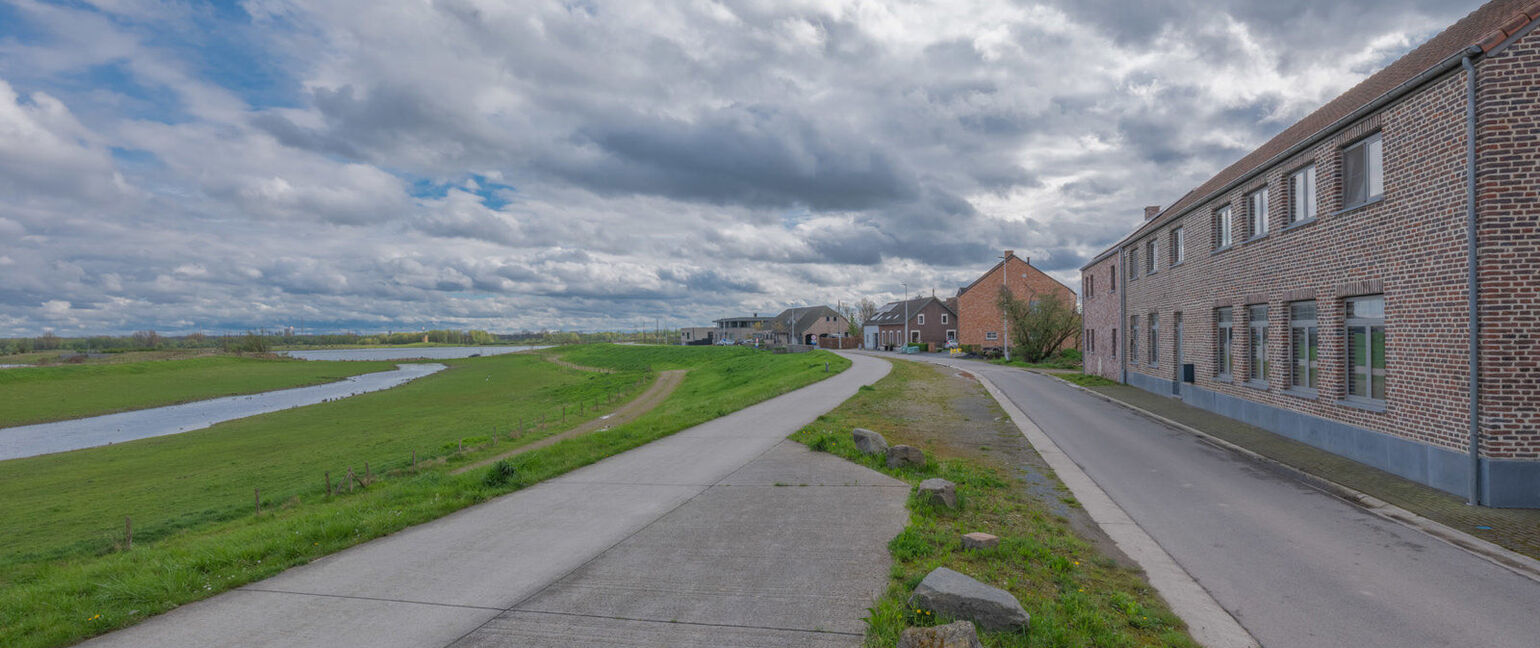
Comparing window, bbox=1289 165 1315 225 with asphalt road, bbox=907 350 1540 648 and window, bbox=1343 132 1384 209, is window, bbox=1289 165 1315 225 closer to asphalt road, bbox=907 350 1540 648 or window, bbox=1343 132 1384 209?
window, bbox=1343 132 1384 209

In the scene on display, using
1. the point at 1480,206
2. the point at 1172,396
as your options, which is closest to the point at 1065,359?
the point at 1172,396

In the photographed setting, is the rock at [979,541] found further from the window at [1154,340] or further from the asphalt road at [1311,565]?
the window at [1154,340]

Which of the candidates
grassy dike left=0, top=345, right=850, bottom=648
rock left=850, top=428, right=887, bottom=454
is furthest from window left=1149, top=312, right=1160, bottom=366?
rock left=850, top=428, right=887, bottom=454

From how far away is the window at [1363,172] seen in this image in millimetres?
12203

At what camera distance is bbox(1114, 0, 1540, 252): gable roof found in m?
9.45

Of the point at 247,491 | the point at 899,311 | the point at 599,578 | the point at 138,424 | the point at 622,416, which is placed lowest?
the point at 138,424

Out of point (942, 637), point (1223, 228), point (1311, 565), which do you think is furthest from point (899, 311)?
point (942, 637)

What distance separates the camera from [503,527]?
334 inches

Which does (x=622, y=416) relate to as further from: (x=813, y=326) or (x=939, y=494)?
(x=813, y=326)

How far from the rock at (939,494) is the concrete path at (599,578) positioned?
0.41 m

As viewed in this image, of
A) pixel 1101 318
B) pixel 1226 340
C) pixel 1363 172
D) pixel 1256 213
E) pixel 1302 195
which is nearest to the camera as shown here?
pixel 1363 172

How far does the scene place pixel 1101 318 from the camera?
3328 cm

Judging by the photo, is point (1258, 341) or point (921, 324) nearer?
point (1258, 341)

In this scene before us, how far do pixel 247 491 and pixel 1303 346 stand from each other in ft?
86.6
